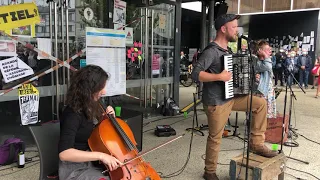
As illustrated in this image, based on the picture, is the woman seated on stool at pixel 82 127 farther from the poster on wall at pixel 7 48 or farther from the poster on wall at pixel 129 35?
the poster on wall at pixel 129 35

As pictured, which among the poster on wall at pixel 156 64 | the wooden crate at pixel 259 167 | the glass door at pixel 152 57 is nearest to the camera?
the wooden crate at pixel 259 167

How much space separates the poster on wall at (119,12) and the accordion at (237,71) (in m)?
2.84

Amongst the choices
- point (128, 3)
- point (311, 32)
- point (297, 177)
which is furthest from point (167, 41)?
point (311, 32)

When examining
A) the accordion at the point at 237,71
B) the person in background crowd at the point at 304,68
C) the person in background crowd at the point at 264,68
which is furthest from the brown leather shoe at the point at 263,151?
the person in background crowd at the point at 304,68

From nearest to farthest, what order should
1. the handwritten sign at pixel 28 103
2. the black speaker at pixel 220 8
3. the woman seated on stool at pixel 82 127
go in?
the woman seated on stool at pixel 82 127, the handwritten sign at pixel 28 103, the black speaker at pixel 220 8

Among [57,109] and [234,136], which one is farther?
[234,136]

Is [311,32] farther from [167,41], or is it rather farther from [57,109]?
[57,109]

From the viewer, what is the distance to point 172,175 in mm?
3291

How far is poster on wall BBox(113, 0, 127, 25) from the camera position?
5075 mm

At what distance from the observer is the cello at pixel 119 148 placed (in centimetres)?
187

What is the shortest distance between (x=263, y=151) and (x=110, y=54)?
9.40ft

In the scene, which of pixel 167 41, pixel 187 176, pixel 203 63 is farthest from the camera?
pixel 167 41

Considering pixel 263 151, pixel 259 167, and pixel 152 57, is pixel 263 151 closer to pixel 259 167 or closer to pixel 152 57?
pixel 259 167

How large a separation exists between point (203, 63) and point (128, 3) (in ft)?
10.1
